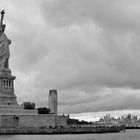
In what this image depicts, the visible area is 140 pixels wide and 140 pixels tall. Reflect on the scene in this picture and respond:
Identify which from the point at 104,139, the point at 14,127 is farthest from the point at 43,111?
the point at 104,139

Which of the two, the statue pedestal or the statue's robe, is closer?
the statue pedestal

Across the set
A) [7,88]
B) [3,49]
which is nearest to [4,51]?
[3,49]

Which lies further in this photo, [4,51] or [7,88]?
[4,51]

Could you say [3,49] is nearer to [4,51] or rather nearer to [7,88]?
[4,51]

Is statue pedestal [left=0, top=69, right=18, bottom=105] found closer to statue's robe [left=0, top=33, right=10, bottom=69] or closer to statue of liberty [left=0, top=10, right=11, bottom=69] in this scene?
statue of liberty [left=0, top=10, right=11, bottom=69]

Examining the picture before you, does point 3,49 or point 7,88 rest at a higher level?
point 3,49

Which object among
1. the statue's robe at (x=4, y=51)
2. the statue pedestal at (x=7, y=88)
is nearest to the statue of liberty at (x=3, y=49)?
the statue's robe at (x=4, y=51)

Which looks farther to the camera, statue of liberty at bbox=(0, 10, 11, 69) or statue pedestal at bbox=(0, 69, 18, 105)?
statue of liberty at bbox=(0, 10, 11, 69)

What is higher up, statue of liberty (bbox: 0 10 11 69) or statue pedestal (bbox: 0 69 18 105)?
statue of liberty (bbox: 0 10 11 69)

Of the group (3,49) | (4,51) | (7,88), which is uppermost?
(3,49)

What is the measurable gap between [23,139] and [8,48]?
1878 inches

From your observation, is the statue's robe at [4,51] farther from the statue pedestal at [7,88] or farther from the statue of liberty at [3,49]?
the statue pedestal at [7,88]

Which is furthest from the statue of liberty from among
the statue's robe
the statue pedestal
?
the statue pedestal

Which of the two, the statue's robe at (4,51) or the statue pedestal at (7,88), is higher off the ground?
the statue's robe at (4,51)
